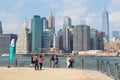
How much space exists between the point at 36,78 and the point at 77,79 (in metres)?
3.16

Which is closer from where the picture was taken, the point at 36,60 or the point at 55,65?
the point at 36,60

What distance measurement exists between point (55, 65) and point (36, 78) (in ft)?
43.7

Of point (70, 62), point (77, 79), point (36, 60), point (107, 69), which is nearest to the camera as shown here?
point (77, 79)

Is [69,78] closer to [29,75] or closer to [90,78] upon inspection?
[90,78]

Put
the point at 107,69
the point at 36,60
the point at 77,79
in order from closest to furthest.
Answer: the point at 77,79
the point at 107,69
the point at 36,60

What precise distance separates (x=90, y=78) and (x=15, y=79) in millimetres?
5641

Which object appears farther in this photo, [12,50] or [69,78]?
[12,50]

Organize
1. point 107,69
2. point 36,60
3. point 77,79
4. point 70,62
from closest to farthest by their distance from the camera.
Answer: point 77,79
point 107,69
point 36,60
point 70,62

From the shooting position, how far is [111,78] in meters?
26.3

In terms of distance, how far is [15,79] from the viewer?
25828 mm

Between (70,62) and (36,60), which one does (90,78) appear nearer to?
(36,60)

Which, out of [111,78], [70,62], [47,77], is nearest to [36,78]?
[47,77]

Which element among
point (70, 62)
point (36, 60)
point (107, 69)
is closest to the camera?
point (107, 69)

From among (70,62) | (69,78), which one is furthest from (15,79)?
(70,62)
